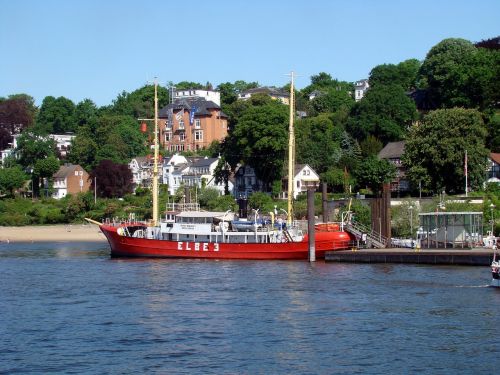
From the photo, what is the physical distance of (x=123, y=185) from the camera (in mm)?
139625

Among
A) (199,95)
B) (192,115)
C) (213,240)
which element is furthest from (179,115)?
(213,240)

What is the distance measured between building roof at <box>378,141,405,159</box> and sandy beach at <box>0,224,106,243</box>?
3787 centimetres

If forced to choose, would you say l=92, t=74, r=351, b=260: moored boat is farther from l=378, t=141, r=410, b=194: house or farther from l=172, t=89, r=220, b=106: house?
l=172, t=89, r=220, b=106: house

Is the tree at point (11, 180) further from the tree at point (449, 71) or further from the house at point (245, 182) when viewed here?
the tree at point (449, 71)

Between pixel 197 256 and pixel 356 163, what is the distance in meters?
47.7

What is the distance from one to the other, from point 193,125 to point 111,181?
31.0 m

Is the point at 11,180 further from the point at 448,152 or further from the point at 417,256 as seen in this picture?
the point at 417,256

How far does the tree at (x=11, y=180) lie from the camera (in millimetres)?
144625

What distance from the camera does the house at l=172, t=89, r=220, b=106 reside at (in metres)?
175

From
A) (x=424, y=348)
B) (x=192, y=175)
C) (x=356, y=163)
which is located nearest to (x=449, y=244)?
(x=424, y=348)

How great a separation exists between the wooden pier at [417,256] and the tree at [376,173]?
3556cm

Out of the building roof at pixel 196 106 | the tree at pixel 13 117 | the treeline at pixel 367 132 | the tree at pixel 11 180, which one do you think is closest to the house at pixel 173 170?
the treeline at pixel 367 132

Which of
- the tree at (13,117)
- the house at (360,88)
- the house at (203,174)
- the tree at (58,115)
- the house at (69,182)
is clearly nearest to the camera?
the house at (203,174)

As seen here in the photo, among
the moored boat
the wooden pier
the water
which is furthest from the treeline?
the water
